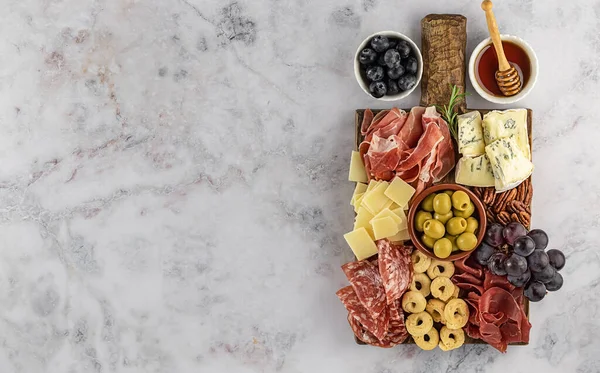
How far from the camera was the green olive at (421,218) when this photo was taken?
1.57 meters

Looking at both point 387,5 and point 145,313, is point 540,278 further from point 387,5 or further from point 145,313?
point 145,313

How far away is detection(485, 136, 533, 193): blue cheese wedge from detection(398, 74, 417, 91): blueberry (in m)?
0.26

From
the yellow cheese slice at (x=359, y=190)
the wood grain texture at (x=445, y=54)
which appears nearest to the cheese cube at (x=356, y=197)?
the yellow cheese slice at (x=359, y=190)

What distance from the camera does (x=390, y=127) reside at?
5.32ft

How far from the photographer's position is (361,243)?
1.65 m

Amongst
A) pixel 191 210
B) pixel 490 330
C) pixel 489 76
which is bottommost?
pixel 490 330

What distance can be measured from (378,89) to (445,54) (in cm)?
22

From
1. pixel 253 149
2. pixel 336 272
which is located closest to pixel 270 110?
pixel 253 149

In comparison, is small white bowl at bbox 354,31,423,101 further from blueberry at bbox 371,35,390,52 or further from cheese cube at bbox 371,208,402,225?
cheese cube at bbox 371,208,402,225

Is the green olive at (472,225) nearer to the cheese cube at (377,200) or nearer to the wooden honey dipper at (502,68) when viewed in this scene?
the cheese cube at (377,200)

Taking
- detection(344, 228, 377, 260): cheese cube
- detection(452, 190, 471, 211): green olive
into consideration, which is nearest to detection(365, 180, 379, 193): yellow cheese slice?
detection(344, 228, 377, 260): cheese cube

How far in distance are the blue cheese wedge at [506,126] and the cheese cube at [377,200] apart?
0.31 m

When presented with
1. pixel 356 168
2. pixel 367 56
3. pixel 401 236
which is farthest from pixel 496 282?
pixel 367 56

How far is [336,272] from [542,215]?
2.03 feet
